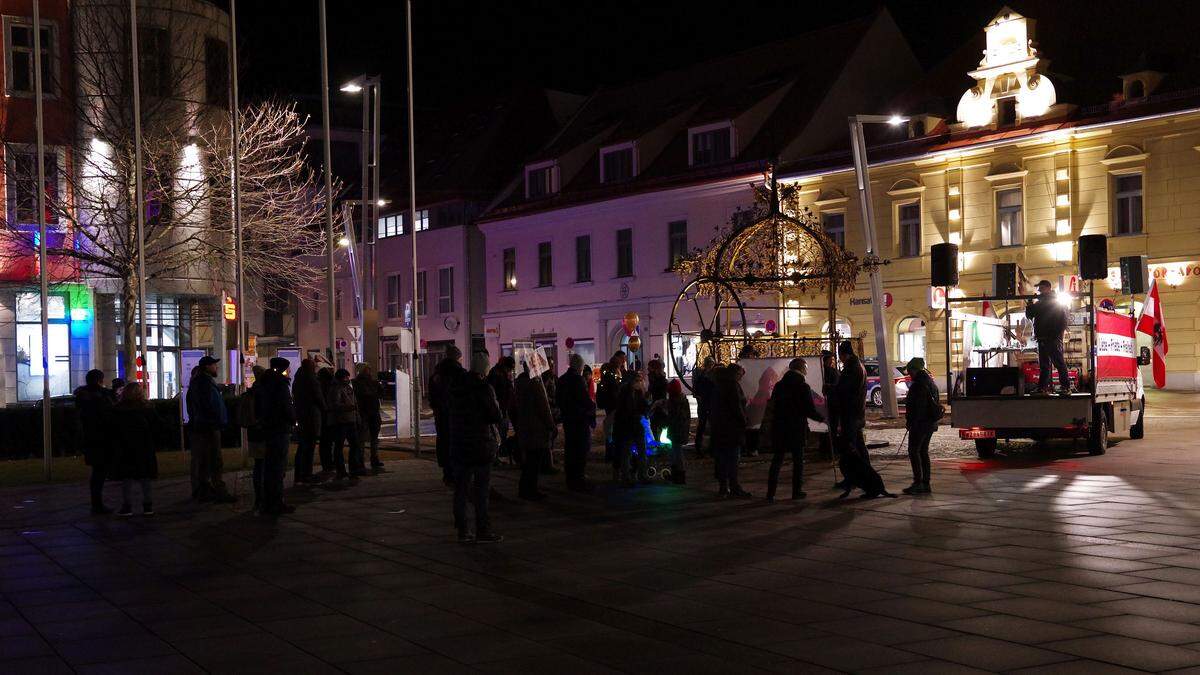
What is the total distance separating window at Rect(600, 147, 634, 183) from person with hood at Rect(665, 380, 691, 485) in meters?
33.7

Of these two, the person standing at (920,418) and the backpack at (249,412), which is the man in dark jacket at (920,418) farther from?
the backpack at (249,412)

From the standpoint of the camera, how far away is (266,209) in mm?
36375

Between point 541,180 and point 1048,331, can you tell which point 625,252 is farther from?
point 1048,331

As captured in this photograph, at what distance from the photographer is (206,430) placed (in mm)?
17453

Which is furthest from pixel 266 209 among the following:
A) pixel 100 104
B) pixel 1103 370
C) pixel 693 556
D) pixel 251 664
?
pixel 251 664

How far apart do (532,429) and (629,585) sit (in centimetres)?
648

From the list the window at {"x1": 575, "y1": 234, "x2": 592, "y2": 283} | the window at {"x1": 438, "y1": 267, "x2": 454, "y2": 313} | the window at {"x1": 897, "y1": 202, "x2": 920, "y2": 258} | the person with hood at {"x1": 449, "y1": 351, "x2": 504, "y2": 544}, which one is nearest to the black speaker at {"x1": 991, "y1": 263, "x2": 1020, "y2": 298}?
the person with hood at {"x1": 449, "y1": 351, "x2": 504, "y2": 544}

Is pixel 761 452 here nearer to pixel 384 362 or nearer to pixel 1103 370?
pixel 1103 370

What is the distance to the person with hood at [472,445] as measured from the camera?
1300cm

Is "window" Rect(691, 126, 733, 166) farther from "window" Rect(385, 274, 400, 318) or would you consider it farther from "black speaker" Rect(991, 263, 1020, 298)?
"black speaker" Rect(991, 263, 1020, 298)

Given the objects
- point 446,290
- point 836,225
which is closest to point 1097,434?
point 836,225

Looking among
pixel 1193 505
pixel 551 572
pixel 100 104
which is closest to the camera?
pixel 551 572

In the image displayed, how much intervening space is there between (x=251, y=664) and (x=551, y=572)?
3720 mm

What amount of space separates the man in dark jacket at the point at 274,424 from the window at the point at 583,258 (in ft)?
124
